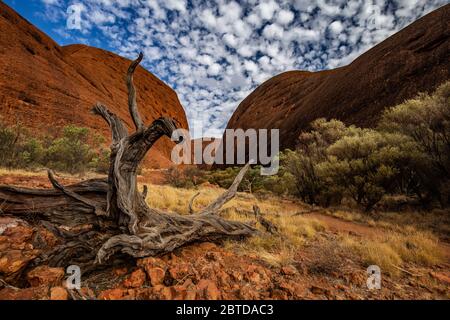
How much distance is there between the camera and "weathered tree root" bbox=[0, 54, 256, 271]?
2.38 meters

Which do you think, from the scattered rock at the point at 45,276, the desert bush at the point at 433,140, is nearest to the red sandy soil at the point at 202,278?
the scattered rock at the point at 45,276

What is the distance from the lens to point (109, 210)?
105 inches

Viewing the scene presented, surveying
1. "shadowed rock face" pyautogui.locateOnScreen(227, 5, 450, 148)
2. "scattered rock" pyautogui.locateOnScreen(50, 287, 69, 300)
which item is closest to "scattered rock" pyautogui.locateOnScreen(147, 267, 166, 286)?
"scattered rock" pyautogui.locateOnScreen(50, 287, 69, 300)

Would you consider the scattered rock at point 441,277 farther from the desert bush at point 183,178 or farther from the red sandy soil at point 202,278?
the desert bush at point 183,178

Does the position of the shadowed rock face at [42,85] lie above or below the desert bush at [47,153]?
above

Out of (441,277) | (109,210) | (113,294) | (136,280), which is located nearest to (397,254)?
(441,277)

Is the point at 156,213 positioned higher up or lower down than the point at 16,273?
higher up

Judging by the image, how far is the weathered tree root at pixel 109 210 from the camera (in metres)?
2.38

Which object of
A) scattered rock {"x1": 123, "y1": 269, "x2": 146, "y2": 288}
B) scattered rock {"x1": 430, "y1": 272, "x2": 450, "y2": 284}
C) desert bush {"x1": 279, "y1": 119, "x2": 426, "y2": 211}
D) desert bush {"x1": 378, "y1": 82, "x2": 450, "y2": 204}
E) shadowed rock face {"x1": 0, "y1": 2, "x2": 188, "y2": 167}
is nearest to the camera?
scattered rock {"x1": 123, "y1": 269, "x2": 146, "y2": 288}

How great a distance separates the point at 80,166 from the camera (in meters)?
14.6

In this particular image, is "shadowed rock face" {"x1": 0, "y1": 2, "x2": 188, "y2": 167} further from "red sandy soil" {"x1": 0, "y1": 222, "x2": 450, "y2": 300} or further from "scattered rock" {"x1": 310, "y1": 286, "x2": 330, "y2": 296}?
"scattered rock" {"x1": 310, "y1": 286, "x2": 330, "y2": 296}
